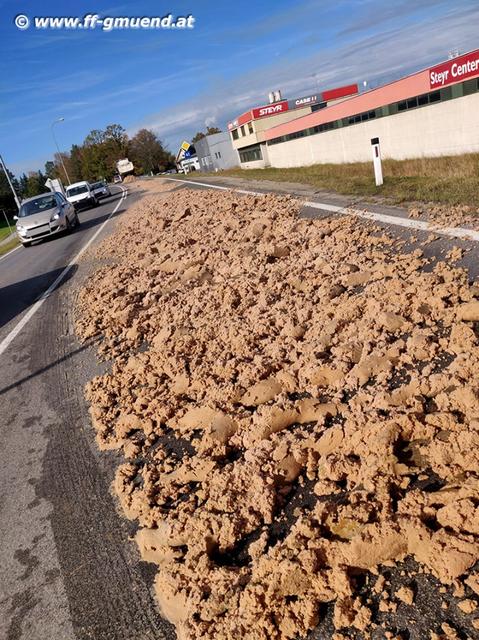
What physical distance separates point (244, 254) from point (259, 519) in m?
4.72

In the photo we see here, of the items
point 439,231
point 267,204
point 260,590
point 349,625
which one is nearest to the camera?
point 349,625

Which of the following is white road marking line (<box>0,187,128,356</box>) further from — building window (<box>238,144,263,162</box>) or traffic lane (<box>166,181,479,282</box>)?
building window (<box>238,144,263,162</box>)

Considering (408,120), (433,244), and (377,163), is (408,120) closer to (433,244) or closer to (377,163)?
(377,163)

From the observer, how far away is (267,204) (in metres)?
10.8

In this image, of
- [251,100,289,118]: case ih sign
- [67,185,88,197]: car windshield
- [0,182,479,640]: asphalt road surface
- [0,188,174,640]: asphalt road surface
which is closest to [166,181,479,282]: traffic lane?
[0,182,479,640]: asphalt road surface

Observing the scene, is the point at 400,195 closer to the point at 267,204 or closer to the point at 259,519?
the point at 267,204

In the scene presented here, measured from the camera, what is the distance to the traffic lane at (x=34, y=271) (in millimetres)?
9109

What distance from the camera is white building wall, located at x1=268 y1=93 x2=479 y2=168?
19125 millimetres

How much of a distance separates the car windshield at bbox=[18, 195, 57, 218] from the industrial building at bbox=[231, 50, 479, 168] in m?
16.9

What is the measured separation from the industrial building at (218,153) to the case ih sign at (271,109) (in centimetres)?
1261

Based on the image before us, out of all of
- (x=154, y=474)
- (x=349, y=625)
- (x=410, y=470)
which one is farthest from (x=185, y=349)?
(x=349, y=625)

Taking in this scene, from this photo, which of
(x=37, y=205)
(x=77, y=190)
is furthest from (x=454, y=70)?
(x=77, y=190)

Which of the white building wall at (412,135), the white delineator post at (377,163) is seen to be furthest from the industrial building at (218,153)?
the white delineator post at (377,163)

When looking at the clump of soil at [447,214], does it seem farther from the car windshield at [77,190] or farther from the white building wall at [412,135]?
the car windshield at [77,190]
